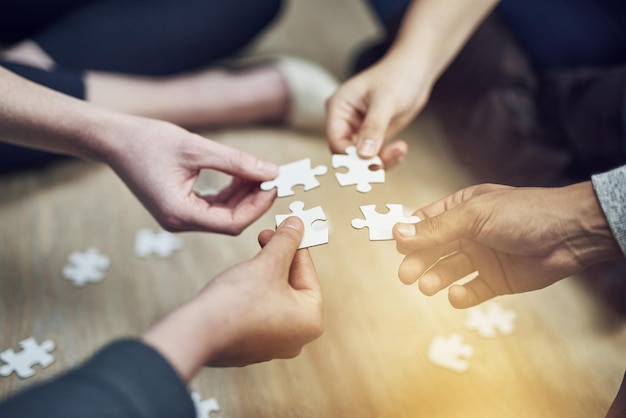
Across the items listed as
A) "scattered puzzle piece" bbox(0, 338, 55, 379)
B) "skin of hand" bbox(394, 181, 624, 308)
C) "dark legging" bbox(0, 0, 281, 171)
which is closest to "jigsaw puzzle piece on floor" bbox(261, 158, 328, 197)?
"skin of hand" bbox(394, 181, 624, 308)

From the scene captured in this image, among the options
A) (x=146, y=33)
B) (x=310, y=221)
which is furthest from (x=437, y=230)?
(x=146, y=33)

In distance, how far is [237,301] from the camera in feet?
2.79

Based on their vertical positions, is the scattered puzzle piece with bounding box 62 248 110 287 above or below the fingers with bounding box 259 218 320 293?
above

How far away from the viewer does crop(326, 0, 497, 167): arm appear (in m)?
1.23

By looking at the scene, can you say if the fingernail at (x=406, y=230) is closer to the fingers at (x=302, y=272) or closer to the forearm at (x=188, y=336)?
the fingers at (x=302, y=272)

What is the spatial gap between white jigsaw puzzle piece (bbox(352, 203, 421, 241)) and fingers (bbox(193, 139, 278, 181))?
8.6 inches

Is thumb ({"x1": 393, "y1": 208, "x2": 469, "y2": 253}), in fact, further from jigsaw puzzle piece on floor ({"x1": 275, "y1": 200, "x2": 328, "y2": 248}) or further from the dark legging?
the dark legging

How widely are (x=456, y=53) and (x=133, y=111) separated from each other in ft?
2.80

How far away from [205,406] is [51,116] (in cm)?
63

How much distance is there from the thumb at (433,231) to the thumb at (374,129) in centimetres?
24

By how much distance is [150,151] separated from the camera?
3.66ft

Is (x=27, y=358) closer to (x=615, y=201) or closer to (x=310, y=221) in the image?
(x=310, y=221)

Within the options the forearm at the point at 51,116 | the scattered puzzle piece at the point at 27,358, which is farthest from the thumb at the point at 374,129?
the scattered puzzle piece at the point at 27,358

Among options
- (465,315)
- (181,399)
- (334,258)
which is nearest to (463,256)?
(465,315)
